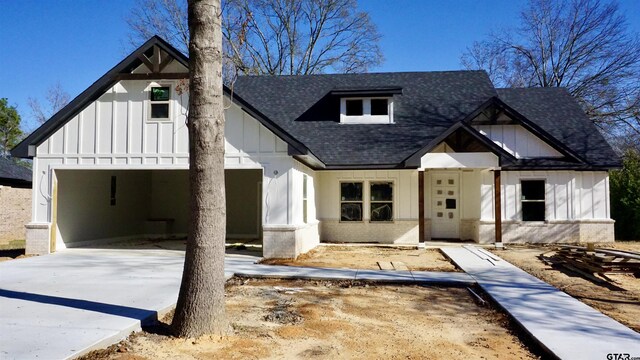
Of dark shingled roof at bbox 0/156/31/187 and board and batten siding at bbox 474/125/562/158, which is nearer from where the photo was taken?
board and batten siding at bbox 474/125/562/158

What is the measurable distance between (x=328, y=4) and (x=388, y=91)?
62.8 feet

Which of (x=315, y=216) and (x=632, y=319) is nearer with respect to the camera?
(x=632, y=319)

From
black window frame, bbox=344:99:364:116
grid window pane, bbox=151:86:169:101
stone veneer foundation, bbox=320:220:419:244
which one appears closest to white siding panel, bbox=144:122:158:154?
grid window pane, bbox=151:86:169:101

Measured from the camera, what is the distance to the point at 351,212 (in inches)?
672

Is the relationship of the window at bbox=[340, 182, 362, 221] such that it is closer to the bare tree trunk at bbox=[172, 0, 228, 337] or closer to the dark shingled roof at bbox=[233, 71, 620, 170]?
the dark shingled roof at bbox=[233, 71, 620, 170]

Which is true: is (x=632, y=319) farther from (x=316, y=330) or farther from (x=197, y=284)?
(x=197, y=284)

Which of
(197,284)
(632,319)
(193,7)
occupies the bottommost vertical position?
(632,319)

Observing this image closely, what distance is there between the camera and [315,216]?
656 inches

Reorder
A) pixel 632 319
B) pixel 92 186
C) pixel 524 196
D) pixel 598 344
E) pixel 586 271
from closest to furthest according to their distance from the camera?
1. pixel 598 344
2. pixel 632 319
3. pixel 586 271
4. pixel 92 186
5. pixel 524 196

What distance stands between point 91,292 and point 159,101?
6833mm

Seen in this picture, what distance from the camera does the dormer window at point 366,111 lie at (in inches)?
715

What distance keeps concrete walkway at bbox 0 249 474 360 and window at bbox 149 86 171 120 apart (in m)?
3.98

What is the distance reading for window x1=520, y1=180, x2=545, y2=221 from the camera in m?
16.8

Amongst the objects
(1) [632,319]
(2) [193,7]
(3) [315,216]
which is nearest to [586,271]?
(1) [632,319]
